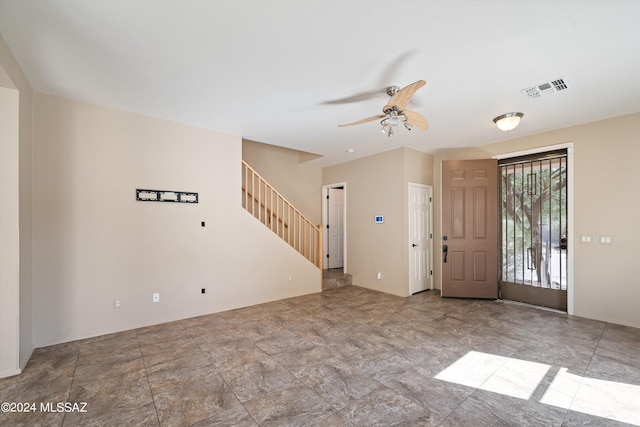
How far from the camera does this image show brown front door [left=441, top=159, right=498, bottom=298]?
4812 mm

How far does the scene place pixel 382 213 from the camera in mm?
5422

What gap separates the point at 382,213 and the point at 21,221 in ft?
16.4

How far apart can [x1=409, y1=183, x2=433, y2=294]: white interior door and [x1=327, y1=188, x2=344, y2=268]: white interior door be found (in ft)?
7.57

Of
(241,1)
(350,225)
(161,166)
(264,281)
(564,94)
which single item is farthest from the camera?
(350,225)

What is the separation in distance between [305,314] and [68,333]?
2.87 m

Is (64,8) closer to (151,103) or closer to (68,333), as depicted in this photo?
(151,103)

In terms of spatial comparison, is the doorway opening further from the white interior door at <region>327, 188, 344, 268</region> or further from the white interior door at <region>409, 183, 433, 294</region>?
the white interior door at <region>327, 188, 344, 268</region>

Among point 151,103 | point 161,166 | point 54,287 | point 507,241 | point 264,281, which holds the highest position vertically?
point 151,103

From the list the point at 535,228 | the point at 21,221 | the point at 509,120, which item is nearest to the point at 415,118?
the point at 509,120

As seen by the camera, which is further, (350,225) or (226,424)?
(350,225)

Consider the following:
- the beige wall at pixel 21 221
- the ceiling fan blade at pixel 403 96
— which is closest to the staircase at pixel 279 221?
the beige wall at pixel 21 221

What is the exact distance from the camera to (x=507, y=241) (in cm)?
480

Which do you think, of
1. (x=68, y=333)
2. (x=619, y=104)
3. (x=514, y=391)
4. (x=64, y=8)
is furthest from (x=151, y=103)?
(x=619, y=104)

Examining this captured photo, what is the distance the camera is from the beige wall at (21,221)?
2420 millimetres
